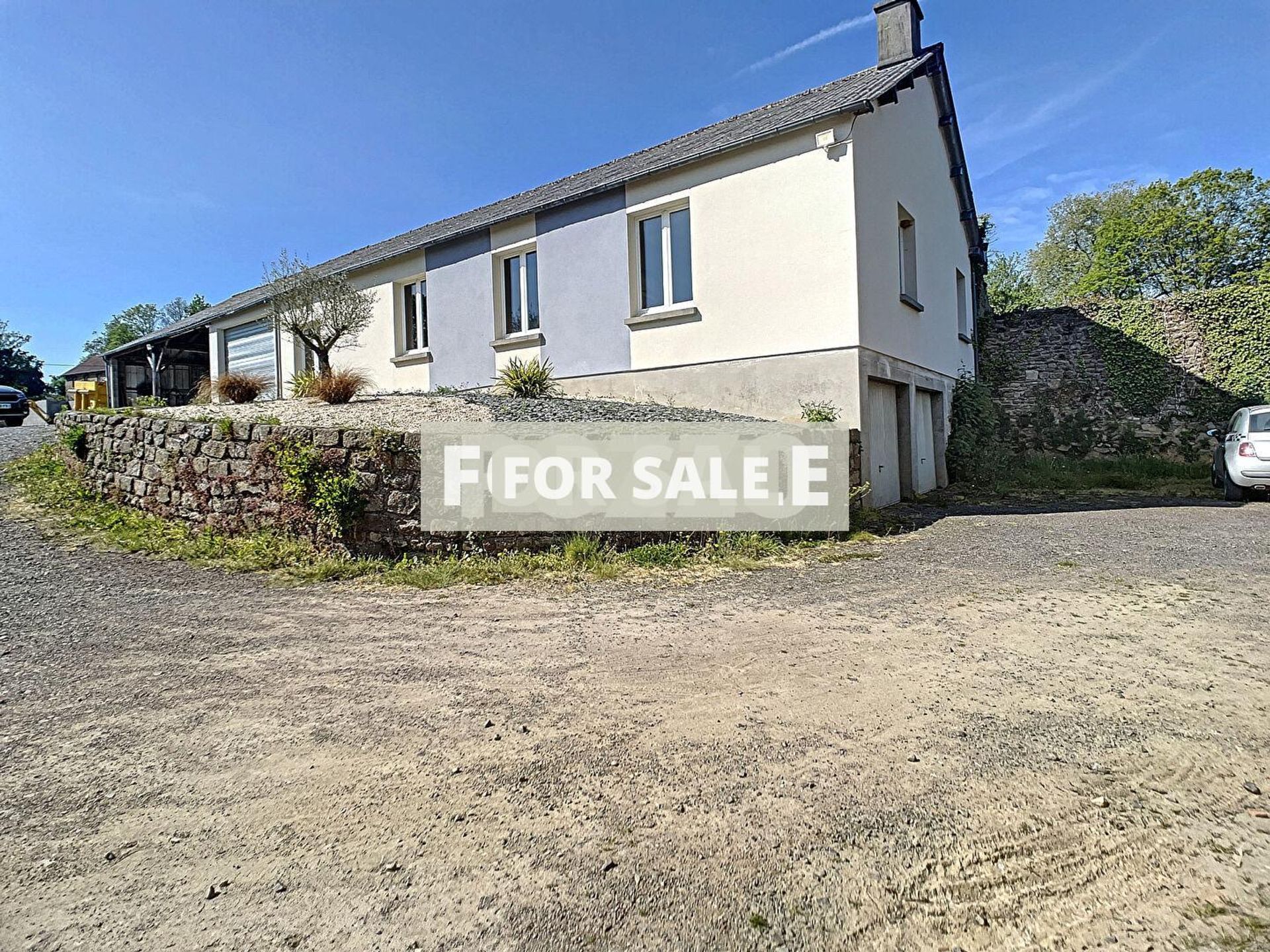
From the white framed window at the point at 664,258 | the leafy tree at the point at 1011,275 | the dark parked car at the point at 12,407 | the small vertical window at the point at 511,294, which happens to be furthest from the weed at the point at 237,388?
the leafy tree at the point at 1011,275

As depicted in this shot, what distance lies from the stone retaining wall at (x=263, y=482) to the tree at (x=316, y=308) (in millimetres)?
4825

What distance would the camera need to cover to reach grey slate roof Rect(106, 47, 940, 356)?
348 inches

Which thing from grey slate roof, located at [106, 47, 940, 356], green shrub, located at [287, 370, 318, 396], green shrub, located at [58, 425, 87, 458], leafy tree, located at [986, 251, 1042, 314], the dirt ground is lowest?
the dirt ground

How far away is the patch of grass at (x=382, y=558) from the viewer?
5586 millimetres

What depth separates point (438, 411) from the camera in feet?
25.2

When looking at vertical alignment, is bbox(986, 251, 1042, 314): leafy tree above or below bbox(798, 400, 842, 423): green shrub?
above

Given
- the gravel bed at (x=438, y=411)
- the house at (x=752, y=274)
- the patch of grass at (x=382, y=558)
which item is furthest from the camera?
the house at (x=752, y=274)

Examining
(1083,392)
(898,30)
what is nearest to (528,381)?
(898,30)

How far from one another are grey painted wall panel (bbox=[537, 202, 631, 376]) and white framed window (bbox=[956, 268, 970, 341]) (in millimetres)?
7484

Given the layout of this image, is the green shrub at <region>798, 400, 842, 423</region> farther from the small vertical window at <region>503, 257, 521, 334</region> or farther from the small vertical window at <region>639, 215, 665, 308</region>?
the small vertical window at <region>503, 257, 521, 334</region>

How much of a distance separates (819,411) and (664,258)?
3.79 m

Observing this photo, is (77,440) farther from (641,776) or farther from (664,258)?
(641,776)

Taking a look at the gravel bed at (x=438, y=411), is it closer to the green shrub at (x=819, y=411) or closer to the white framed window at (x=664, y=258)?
the green shrub at (x=819, y=411)
